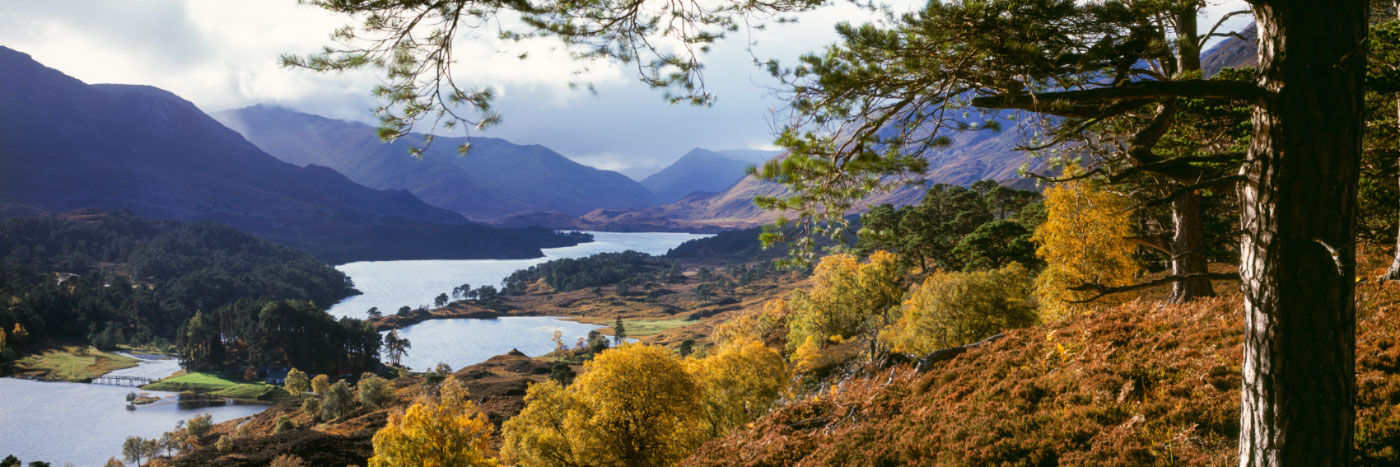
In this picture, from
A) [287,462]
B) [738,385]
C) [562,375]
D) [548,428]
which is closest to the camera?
[548,428]

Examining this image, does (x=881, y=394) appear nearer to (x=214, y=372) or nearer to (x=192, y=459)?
(x=192, y=459)

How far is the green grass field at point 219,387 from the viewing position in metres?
105

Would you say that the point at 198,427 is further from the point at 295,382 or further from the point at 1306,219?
the point at 1306,219

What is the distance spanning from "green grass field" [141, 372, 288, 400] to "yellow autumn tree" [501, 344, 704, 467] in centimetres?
10618

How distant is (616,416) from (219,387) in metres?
124

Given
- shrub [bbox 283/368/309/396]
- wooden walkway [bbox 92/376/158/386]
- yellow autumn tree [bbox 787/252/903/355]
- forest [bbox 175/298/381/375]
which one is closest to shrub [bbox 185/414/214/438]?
shrub [bbox 283/368/309/396]

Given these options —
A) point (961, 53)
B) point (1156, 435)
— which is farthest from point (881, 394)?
point (961, 53)

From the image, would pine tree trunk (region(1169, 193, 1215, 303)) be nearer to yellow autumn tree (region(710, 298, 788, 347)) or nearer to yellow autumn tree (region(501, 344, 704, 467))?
yellow autumn tree (region(501, 344, 704, 467))

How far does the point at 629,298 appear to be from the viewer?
7766 inches

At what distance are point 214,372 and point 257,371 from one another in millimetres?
9738

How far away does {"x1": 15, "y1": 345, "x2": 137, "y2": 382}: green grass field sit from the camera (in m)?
120

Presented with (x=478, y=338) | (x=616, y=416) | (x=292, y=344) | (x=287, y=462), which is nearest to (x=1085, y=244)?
(x=616, y=416)

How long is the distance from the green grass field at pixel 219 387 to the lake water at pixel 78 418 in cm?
358

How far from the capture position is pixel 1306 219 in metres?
3.79
